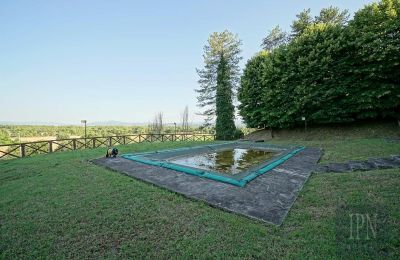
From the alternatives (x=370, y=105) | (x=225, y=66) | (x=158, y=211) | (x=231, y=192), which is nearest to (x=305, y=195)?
(x=231, y=192)

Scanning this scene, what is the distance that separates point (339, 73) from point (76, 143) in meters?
19.4

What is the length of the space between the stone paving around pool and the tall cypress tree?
1514 centimetres

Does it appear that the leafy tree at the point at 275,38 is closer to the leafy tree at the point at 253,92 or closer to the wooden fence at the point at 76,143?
the leafy tree at the point at 253,92

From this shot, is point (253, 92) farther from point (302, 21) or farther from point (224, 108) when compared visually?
point (302, 21)

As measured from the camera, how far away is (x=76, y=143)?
1429cm

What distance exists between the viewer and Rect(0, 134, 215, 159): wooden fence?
35.9 ft

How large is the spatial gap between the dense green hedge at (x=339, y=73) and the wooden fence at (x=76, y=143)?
995 cm

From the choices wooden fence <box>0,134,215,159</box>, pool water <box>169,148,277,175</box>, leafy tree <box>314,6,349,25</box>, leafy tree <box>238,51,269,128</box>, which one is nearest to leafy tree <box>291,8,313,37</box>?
leafy tree <box>314,6,349,25</box>

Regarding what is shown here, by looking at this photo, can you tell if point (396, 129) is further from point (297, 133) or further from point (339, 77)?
point (297, 133)

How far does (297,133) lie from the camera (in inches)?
672

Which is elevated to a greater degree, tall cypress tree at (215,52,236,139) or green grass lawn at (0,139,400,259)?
tall cypress tree at (215,52,236,139)

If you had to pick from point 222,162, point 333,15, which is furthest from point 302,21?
point 222,162

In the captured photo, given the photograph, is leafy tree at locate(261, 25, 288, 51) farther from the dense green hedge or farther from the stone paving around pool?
the stone paving around pool

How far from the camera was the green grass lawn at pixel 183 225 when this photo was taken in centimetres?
241
